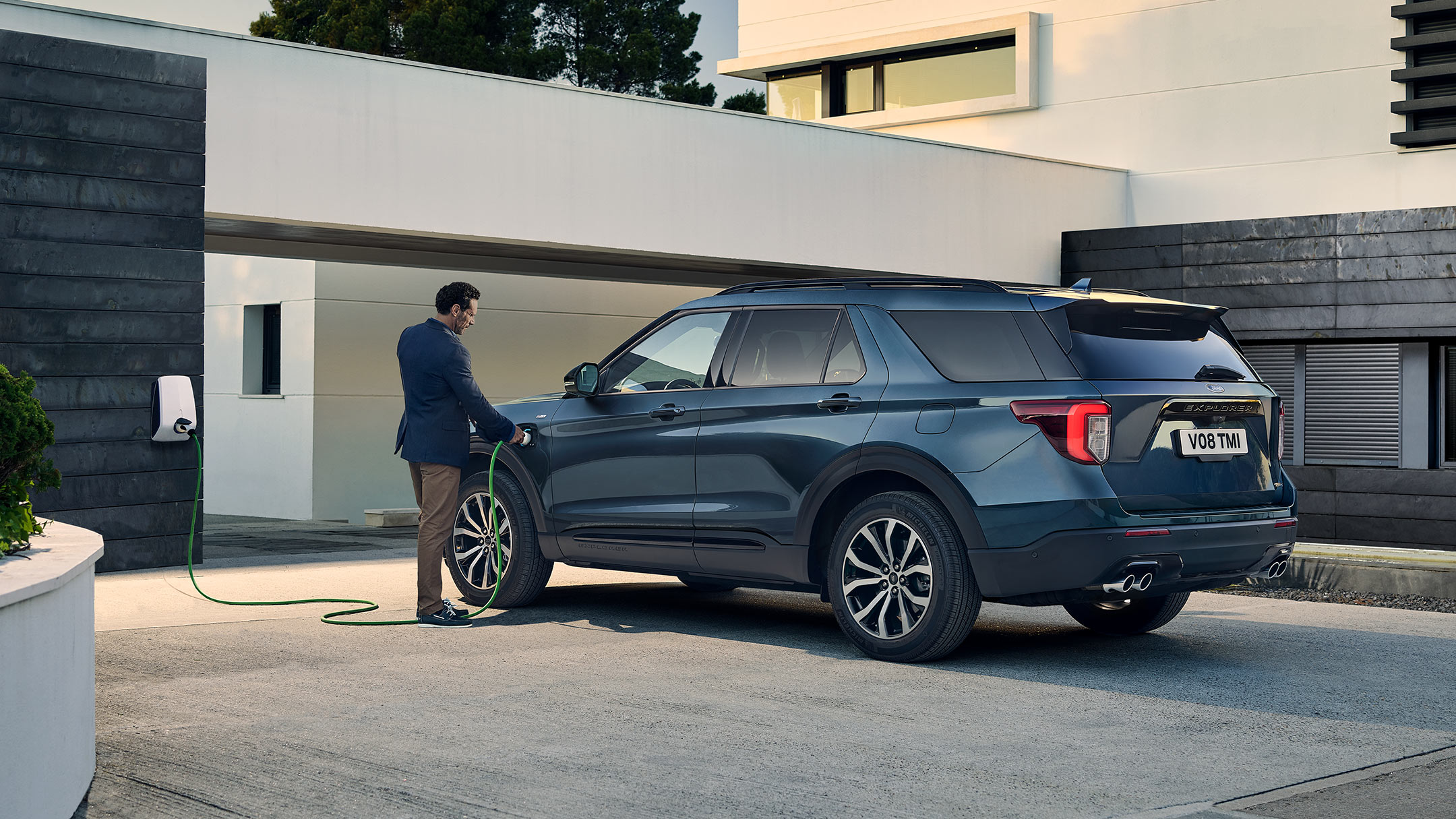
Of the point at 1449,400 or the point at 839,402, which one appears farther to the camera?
the point at 1449,400

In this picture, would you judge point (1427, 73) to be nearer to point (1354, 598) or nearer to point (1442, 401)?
point (1442, 401)

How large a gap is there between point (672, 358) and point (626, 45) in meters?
35.8

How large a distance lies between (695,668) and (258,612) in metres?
3.12

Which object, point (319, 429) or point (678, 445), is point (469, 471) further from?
point (319, 429)

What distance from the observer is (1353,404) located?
56.3 feet

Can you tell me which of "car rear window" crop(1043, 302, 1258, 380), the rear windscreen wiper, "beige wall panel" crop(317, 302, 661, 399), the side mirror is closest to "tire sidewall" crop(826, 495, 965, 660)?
"car rear window" crop(1043, 302, 1258, 380)

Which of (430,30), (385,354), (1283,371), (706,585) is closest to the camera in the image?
(706,585)

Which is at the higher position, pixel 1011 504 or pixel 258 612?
pixel 1011 504

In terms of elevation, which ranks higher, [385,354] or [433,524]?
[385,354]

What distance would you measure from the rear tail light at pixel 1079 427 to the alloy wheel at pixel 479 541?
3533 millimetres

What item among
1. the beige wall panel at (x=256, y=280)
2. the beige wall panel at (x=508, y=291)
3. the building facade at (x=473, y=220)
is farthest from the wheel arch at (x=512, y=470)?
the beige wall panel at (x=256, y=280)

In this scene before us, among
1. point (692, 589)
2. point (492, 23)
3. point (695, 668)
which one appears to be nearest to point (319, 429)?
point (692, 589)

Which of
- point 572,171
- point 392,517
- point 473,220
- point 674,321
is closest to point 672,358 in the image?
point 674,321

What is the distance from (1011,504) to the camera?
6605 millimetres
